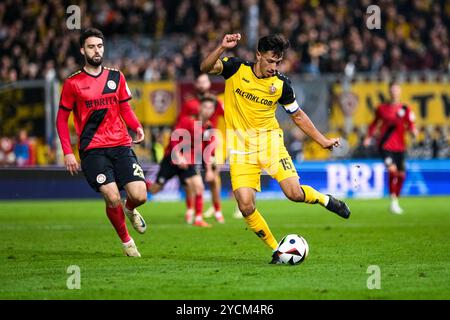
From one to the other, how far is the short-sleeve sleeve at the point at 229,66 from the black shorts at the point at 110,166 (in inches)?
61.1

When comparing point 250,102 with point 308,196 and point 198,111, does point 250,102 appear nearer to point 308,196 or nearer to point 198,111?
point 308,196

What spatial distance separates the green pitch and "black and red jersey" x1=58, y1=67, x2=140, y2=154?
1.39m

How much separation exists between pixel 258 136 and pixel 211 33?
1790 cm

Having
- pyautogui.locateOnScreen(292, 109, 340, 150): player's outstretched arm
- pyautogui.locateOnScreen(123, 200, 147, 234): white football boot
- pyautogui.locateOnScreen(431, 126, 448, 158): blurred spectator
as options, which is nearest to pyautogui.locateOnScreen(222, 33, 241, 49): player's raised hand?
pyautogui.locateOnScreen(292, 109, 340, 150): player's outstretched arm

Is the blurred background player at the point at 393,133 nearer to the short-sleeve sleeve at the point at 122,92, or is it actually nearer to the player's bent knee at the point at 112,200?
the short-sleeve sleeve at the point at 122,92

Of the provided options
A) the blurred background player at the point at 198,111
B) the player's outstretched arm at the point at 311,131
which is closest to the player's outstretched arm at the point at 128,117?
the player's outstretched arm at the point at 311,131

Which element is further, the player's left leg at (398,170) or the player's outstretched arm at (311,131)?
the player's left leg at (398,170)

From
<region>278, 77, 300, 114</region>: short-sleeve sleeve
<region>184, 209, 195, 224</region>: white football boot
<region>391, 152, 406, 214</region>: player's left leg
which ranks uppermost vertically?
<region>278, 77, 300, 114</region>: short-sleeve sleeve

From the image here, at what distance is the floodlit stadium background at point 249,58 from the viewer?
930 inches

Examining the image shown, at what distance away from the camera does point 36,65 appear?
27.0 metres

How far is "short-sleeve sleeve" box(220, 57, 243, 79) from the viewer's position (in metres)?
10.7

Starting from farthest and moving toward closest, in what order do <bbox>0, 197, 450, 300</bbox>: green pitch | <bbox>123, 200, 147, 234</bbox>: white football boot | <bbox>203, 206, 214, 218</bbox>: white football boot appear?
<bbox>203, 206, 214, 218</bbox>: white football boot
<bbox>123, 200, 147, 234</bbox>: white football boot
<bbox>0, 197, 450, 300</bbox>: green pitch

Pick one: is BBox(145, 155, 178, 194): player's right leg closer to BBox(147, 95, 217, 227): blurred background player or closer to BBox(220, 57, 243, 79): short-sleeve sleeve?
BBox(147, 95, 217, 227): blurred background player
